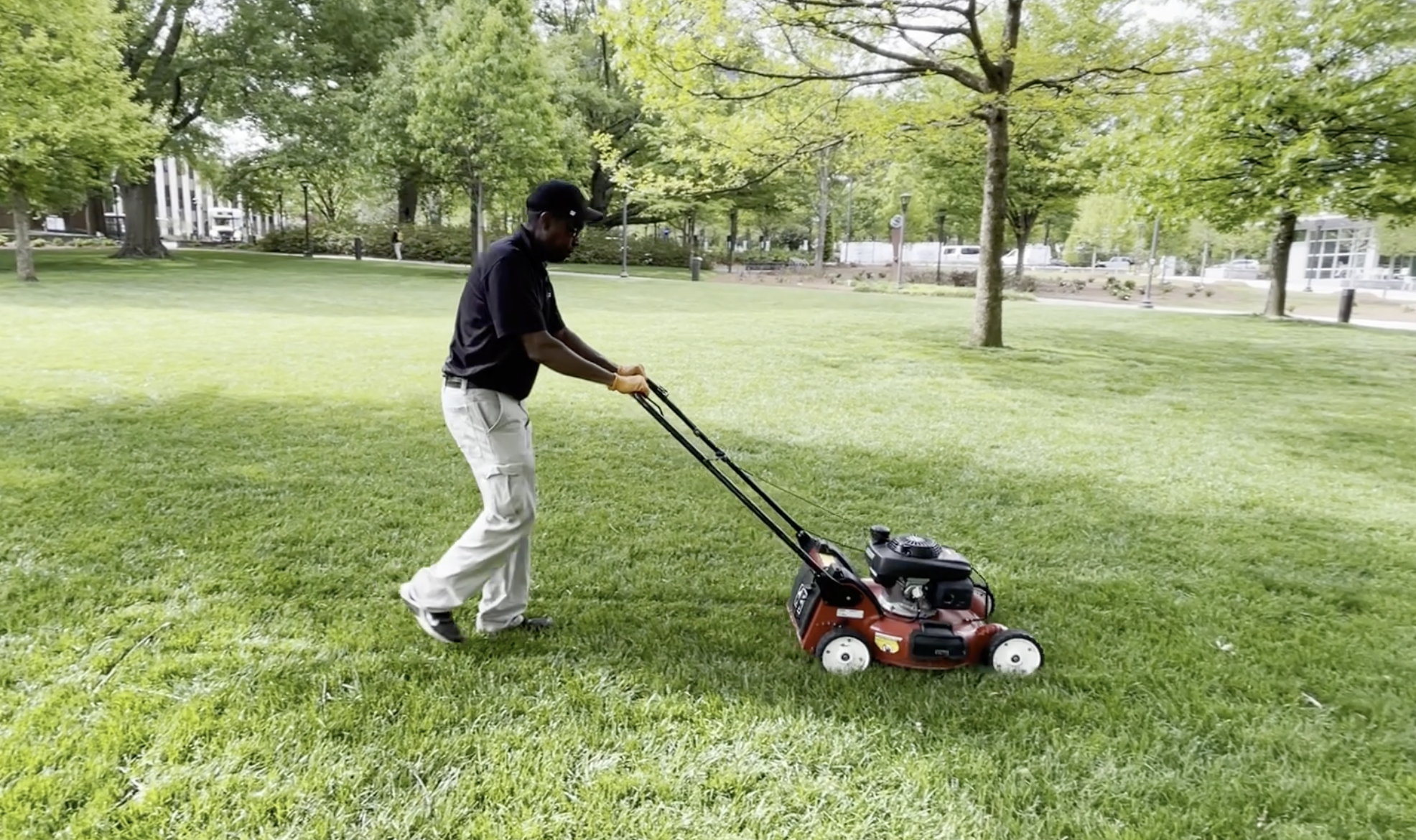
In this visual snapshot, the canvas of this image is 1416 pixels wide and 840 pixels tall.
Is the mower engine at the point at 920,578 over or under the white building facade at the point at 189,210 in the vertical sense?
under

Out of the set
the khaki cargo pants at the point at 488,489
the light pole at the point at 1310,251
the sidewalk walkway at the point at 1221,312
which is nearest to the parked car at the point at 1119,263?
the light pole at the point at 1310,251

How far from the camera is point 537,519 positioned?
205 inches

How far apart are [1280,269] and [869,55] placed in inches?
642

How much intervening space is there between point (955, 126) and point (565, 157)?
70.7 ft

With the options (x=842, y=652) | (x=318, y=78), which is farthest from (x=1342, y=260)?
(x=842, y=652)

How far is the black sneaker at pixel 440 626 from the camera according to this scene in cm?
358

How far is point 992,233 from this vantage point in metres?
13.1

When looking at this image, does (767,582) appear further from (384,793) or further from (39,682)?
(39,682)

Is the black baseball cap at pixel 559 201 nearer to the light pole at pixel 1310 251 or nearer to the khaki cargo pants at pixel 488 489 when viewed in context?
the khaki cargo pants at pixel 488 489

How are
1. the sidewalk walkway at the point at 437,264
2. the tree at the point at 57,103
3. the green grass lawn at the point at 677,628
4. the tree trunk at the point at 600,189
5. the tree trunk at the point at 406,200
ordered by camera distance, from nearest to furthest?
the green grass lawn at the point at 677,628 < the tree at the point at 57,103 < the sidewalk walkway at the point at 437,264 < the tree trunk at the point at 406,200 < the tree trunk at the point at 600,189

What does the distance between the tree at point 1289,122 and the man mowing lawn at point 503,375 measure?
1159 cm

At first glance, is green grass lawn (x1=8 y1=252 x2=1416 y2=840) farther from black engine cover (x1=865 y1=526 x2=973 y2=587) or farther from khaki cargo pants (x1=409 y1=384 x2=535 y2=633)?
black engine cover (x1=865 y1=526 x2=973 y2=587)

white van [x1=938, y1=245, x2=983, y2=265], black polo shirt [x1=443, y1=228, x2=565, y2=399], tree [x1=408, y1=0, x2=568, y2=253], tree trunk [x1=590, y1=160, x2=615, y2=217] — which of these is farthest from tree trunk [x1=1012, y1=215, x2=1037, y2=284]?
black polo shirt [x1=443, y1=228, x2=565, y2=399]

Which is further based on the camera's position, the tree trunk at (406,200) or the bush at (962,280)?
the tree trunk at (406,200)
